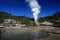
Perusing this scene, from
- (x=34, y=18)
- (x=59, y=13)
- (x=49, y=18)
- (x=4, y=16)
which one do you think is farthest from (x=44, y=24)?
(x=4, y=16)

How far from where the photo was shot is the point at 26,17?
1930 inches

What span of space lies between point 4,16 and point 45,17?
15.7 m

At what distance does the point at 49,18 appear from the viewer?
40.2 m

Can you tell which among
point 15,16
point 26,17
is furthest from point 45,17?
point 15,16

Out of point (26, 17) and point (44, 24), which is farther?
point (26, 17)

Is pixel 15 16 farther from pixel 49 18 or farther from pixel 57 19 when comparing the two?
pixel 57 19

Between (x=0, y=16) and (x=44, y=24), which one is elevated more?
(x=0, y=16)

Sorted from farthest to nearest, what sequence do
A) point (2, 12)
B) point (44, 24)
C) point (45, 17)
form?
1. point (2, 12)
2. point (45, 17)
3. point (44, 24)

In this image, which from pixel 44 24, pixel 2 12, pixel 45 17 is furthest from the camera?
pixel 2 12

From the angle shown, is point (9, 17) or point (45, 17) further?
point (9, 17)

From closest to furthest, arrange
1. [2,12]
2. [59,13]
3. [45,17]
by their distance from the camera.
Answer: [59,13] < [45,17] < [2,12]

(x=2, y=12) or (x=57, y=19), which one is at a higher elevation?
(x=2, y=12)

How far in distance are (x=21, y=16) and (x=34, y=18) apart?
8.34 m

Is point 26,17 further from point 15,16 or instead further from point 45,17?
point 45,17
